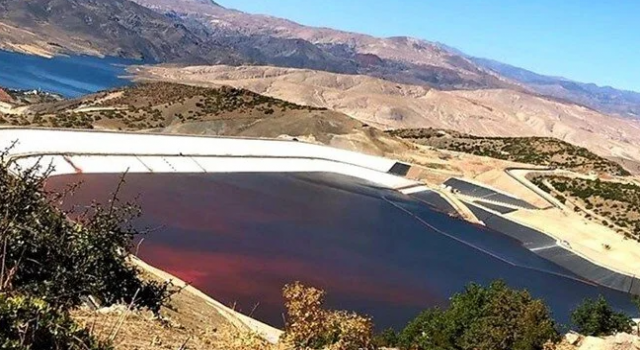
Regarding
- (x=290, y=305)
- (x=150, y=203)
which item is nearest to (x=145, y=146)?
(x=150, y=203)

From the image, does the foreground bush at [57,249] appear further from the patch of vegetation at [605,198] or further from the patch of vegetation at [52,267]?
the patch of vegetation at [605,198]

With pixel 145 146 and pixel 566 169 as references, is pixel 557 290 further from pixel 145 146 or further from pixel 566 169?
pixel 566 169

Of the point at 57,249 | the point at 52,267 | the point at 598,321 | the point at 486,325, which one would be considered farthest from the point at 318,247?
the point at 52,267

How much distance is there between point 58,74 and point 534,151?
346 ft

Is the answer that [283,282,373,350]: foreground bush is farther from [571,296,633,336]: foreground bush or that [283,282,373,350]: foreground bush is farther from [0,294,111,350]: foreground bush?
[571,296,633,336]: foreground bush

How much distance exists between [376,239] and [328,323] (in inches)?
1184

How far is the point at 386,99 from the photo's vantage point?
18575 centimetres

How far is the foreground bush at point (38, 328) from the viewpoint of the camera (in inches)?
228

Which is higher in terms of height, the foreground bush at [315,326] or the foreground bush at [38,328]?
the foreground bush at [38,328]

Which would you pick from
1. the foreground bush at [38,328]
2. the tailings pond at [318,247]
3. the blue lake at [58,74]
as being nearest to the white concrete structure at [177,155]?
the tailings pond at [318,247]

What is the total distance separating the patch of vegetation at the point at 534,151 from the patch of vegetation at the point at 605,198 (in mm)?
7175

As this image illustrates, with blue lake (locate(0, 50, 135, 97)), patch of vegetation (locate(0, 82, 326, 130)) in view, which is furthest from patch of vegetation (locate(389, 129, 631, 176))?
blue lake (locate(0, 50, 135, 97))

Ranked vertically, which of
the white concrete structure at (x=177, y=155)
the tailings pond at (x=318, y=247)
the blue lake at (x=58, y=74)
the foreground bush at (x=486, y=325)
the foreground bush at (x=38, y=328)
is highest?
the foreground bush at (x=38, y=328)

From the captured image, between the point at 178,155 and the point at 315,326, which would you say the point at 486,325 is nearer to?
the point at 315,326
